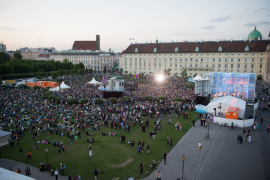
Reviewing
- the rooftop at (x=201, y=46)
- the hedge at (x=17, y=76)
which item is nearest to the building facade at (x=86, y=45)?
the rooftop at (x=201, y=46)

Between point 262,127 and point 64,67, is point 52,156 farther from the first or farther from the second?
point 64,67

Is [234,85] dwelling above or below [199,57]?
below

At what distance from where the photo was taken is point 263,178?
14023 millimetres

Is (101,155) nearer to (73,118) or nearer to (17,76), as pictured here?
(73,118)

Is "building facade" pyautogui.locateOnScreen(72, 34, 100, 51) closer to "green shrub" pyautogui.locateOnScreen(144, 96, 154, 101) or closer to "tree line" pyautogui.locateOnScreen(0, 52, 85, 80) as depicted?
"tree line" pyautogui.locateOnScreen(0, 52, 85, 80)

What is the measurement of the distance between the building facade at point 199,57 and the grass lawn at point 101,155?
5500cm

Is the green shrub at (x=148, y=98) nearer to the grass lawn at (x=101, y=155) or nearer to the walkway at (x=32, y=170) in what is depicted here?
the grass lawn at (x=101, y=155)

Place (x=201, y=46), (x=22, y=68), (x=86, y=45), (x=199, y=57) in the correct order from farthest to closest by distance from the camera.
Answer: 1. (x=86, y=45)
2. (x=201, y=46)
3. (x=199, y=57)
4. (x=22, y=68)

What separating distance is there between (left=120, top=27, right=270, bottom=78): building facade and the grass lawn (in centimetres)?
5500

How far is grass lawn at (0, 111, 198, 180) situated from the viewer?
15156 millimetres

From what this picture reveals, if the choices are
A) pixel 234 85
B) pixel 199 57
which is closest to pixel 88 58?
pixel 199 57

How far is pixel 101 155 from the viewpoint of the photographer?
1750 centimetres

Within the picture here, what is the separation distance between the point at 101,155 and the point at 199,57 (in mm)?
68027

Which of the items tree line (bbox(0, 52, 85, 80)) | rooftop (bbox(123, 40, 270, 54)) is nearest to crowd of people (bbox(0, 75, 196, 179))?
tree line (bbox(0, 52, 85, 80))
